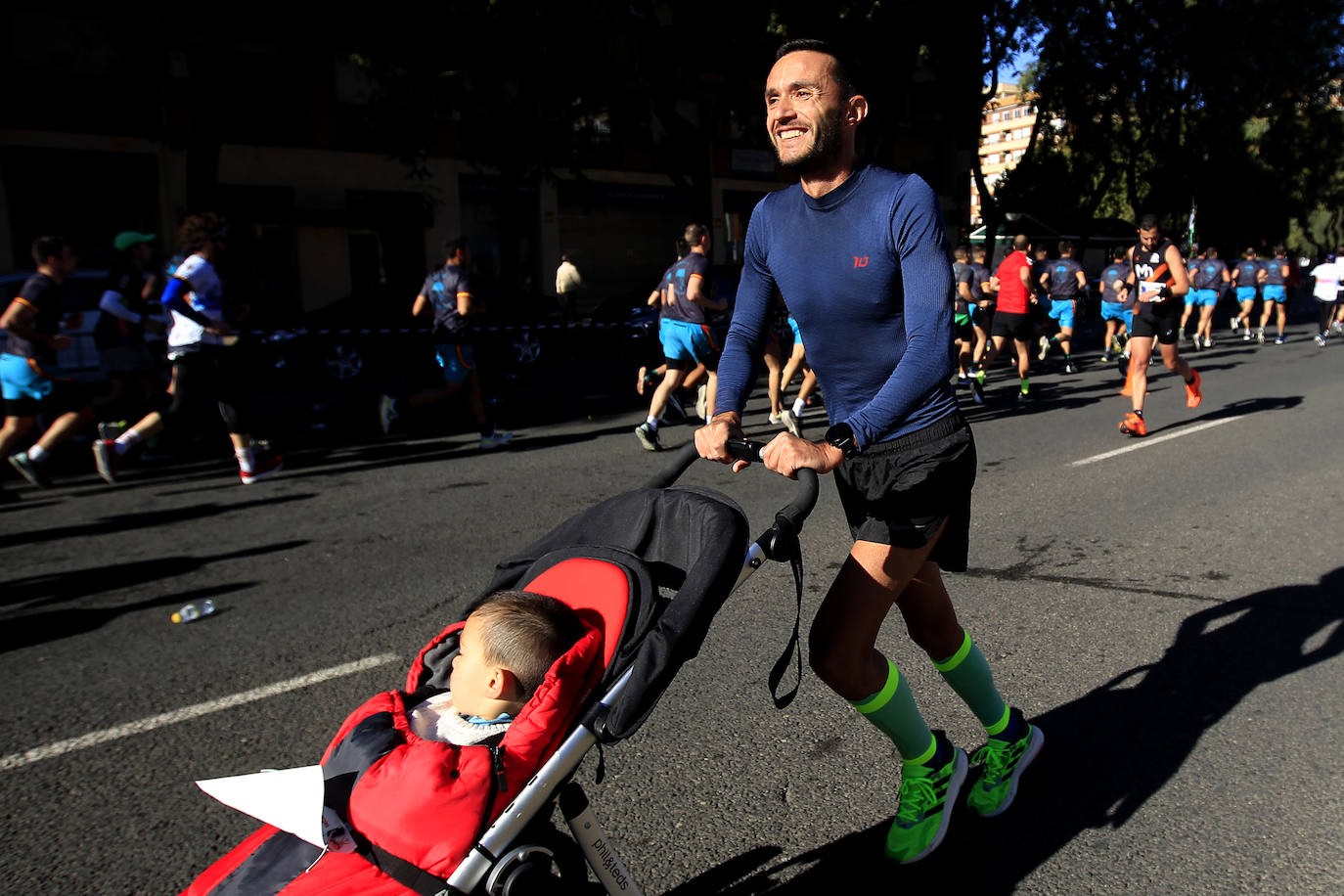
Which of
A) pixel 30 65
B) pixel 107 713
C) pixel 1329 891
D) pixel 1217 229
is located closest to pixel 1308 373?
pixel 1329 891

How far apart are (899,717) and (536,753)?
1.10 m

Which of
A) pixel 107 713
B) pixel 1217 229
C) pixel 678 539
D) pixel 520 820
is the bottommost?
pixel 107 713

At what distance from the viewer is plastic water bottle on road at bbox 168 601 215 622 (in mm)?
4863

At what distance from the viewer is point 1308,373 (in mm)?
14164

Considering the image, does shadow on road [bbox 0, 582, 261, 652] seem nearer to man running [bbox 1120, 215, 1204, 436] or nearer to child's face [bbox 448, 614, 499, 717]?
child's face [bbox 448, 614, 499, 717]

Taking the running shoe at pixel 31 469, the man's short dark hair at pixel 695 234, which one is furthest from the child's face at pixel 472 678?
the man's short dark hair at pixel 695 234

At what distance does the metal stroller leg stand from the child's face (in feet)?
Answer: 0.78

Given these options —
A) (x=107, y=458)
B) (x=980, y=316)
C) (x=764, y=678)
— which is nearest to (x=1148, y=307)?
(x=980, y=316)

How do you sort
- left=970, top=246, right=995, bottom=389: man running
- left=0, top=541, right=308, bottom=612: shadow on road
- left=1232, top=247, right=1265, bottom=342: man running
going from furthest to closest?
left=1232, top=247, right=1265, bottom=342: man running → left=970, top=246, right=995, bottom=389: man running → left=0, top=541, right=308, bottom=612: shadow on road

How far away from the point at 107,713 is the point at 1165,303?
857cm

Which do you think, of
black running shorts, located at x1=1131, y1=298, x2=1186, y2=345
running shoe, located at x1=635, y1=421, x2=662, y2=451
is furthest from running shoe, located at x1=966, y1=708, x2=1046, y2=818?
black running shorts, located at x1=1131, y1=298, x2=1186, y2=345

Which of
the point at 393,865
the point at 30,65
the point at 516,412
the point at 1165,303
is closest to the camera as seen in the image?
the point at 393,865

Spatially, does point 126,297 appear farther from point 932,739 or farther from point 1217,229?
point 1217,229

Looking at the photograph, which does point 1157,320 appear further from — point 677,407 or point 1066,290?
point 1066,290
